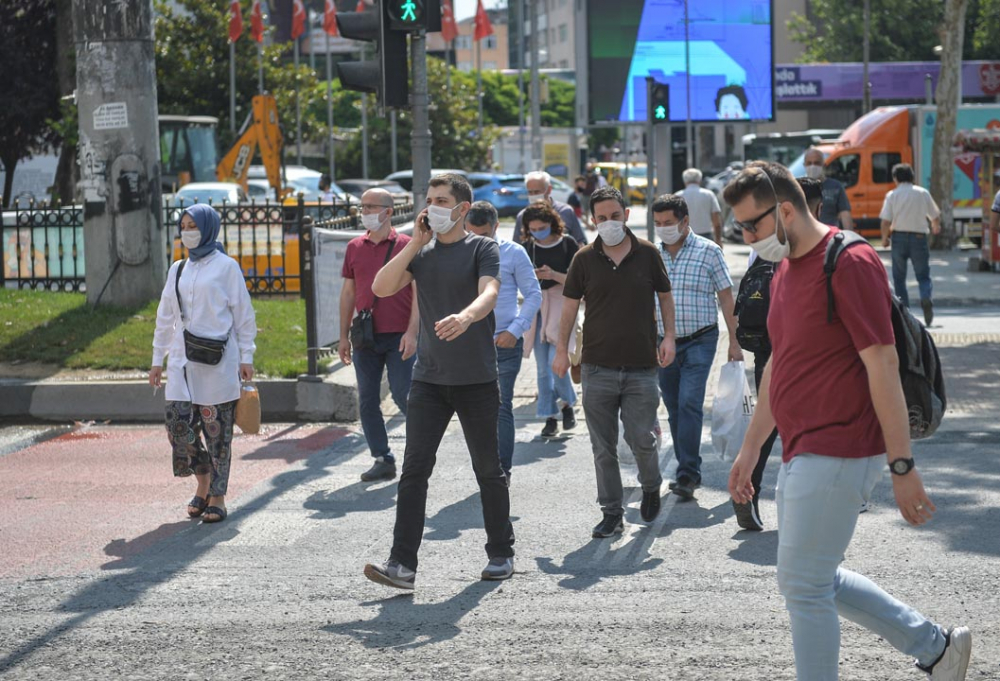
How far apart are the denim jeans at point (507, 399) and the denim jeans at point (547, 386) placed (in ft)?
4.47

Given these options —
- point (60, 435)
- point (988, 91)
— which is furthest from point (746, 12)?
point (60, 435)

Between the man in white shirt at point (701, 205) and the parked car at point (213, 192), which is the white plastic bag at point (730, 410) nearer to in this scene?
the man in white shirt at point (701, 205)

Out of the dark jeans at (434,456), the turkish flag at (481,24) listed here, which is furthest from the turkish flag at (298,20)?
the dark jeans at (434,456)

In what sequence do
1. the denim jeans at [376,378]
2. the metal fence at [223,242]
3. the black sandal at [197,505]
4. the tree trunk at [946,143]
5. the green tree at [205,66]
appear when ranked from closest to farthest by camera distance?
the black sandal at [197,505]
the denim jeans at [376,378]
the metal fence at [223,242]
the tree trunk at [946,143]
the green tree at [205,66]

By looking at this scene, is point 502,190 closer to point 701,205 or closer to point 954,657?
point 701,205

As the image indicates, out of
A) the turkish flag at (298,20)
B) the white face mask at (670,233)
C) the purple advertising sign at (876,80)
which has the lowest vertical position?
the white face mask at (670,233)

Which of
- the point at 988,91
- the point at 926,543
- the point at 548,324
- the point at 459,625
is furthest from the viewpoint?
the point at 988,91

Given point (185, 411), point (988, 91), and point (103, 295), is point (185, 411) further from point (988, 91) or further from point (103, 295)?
point (988, 91)

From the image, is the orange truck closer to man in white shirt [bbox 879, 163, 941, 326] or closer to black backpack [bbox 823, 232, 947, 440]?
man in white shirt [bbox 879, 163, 941, 326]

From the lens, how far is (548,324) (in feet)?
33.8

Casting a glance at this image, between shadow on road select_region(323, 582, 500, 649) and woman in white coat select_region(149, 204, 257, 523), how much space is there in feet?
6.71

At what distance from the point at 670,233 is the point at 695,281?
318mm

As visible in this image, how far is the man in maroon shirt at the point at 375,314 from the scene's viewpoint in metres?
8.88

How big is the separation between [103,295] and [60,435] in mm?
3429
